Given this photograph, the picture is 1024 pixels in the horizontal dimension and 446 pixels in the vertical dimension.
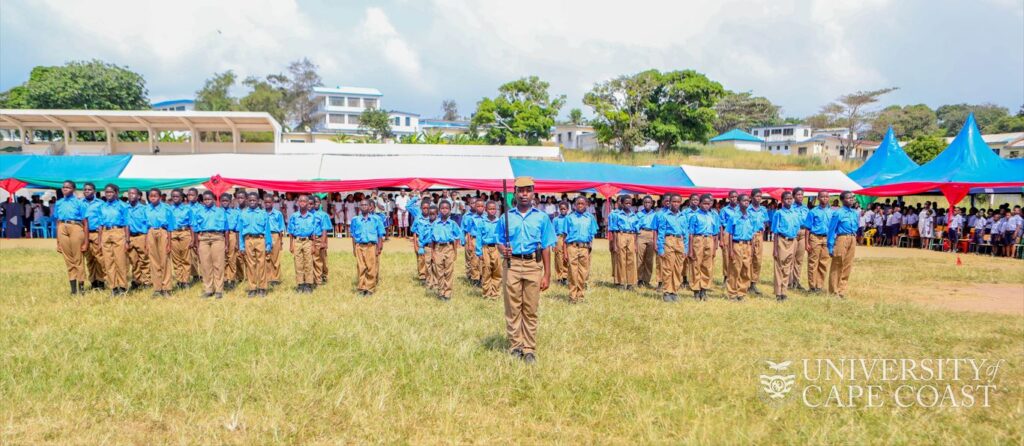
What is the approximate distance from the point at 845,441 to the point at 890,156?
27479 mm

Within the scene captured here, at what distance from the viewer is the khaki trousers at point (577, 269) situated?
35.5 feet

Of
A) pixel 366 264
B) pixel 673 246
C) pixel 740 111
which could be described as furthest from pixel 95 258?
pixel 740 111

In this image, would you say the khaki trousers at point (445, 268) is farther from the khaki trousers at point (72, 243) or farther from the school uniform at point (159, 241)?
the khaki trousers at point (72, 243)

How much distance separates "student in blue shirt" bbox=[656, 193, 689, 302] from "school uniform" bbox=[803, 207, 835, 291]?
256 centimetres

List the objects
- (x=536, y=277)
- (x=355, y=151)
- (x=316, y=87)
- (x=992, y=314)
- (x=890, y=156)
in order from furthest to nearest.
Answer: (x=316, y=87) < (x=355, y=151) < (x=890, y=156) < (x=992, y=314) < (x=536, y=277)

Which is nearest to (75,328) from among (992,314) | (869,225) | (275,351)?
(275,351)

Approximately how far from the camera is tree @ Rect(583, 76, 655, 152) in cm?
4741

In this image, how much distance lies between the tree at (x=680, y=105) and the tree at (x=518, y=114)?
8.17 meters

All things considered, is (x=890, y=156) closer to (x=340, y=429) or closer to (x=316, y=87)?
(x=340, y=429)

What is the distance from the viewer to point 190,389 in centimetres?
599

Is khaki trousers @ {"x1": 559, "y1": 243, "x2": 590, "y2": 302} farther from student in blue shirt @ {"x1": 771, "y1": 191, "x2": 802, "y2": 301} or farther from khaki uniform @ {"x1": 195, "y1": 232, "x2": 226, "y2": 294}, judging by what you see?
khaki uniform @ {"x1": 195, "y1": 232, "x2": 226, "y2": 294}

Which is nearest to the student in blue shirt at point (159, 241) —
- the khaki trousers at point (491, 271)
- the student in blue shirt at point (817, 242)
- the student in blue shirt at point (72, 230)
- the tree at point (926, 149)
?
the student in blue shirt at point (72, 230)

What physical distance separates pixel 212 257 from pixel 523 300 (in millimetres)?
6416

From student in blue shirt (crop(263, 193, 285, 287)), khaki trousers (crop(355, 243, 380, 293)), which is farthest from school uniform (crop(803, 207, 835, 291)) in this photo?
student in blue shirt (crop(263, 193, 285, 287))
